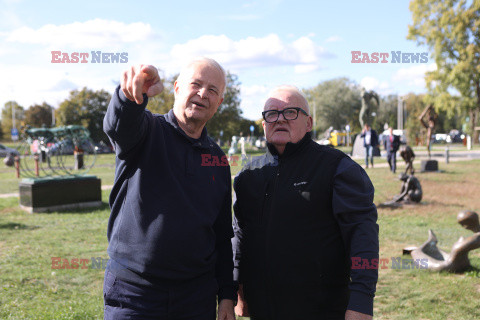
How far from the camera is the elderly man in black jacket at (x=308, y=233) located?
2.14 meters

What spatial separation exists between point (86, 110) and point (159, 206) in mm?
53193

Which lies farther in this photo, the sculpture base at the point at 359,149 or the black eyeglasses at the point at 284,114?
the sculpture base at the point at 359,149

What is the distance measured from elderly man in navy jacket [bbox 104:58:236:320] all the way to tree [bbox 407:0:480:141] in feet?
146

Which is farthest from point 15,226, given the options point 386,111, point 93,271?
point 386,111

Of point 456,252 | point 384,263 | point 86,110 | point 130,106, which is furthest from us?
point 86,110

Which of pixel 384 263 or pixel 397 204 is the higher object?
pixel 397 204

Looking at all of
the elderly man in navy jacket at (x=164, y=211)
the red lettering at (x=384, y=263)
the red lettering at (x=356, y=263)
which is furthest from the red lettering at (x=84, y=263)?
the red lettering at (x=356, y=263)

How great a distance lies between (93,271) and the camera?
5891mm

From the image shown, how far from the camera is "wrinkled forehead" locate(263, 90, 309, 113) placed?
2.42 m

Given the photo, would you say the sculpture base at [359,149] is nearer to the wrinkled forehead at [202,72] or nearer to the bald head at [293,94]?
the bald head at [293,94]

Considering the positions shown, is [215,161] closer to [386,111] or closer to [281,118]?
[281,118]

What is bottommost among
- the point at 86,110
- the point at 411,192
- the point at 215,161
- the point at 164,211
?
the point at 411,192

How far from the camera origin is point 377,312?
4492 millimetres

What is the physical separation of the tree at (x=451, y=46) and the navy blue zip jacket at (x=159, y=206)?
146 ft
